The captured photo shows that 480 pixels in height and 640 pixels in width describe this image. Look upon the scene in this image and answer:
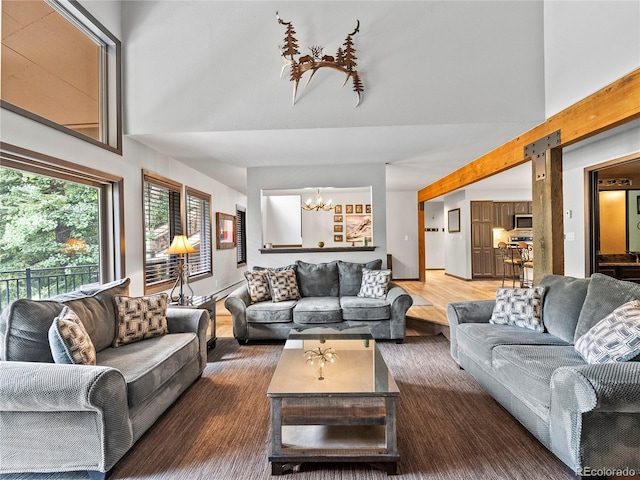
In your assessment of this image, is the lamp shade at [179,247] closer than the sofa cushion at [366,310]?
Yes

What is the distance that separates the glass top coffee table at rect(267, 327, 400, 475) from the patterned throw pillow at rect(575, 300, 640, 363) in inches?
49.8

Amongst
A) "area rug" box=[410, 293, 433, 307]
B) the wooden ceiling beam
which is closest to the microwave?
"area rug" box=[410, 293, 433, 307]

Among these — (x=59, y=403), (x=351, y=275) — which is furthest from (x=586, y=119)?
(x=59, y=403)

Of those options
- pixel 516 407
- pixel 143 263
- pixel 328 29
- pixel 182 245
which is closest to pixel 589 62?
pixel 328 29

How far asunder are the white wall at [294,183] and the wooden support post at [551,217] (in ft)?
7.16

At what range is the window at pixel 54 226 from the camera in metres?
2.50

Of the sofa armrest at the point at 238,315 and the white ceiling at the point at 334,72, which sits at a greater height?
the white ceiling at the point at 334,72

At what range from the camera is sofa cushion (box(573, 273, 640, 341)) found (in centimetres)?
228

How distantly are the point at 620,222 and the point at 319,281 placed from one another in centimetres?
566

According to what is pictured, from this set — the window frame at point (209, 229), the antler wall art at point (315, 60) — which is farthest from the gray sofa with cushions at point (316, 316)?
the antler wall art at point (315, 60)

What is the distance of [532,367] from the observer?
2.11 m

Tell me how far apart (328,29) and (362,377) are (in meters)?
3.48

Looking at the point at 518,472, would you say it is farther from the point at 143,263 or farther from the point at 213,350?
the point at 143,263

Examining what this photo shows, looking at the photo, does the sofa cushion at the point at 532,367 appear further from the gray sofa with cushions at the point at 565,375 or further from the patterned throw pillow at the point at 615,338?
the patterned throw pillow at the point at 615,338
